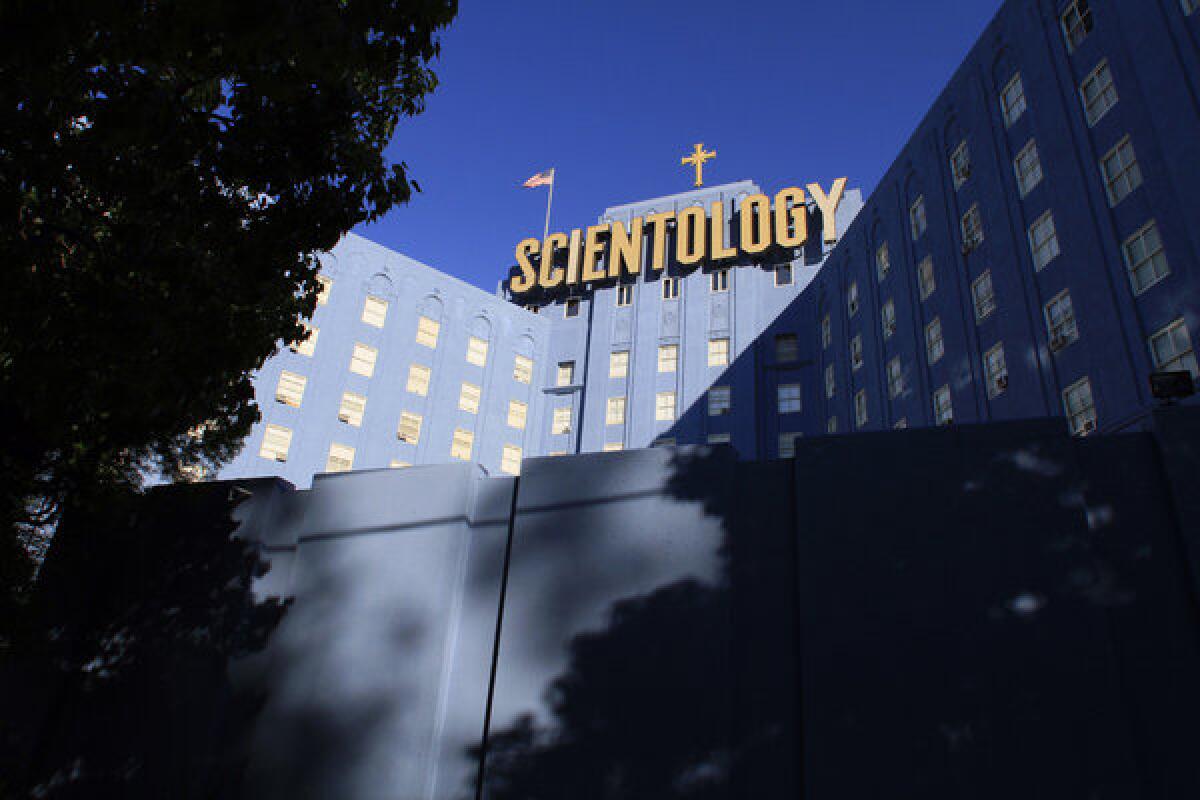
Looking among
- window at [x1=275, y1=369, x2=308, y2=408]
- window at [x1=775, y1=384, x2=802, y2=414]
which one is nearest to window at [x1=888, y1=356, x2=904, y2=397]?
window at [x1=775, y1=384, x2=802, y2=414]

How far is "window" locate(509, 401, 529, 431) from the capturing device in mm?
40062

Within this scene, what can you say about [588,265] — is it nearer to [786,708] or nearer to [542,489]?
[542,489]

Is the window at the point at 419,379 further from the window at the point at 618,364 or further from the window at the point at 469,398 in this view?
the window at the point at 618,364

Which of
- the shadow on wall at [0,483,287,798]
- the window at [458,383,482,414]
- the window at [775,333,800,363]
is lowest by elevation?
the shadow on wall at [0,483,287,798]

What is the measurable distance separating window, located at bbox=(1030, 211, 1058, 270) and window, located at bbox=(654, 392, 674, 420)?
21.2 metres

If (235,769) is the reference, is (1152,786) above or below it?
above

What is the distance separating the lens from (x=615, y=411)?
133 ft

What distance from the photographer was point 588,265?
44.3 metres

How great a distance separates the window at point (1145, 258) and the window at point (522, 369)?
29.5m

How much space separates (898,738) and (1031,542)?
3158 mm

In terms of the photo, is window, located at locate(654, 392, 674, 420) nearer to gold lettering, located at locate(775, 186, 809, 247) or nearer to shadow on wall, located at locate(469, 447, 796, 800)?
gold lettering, located at locate(775, 186, 809, 247)

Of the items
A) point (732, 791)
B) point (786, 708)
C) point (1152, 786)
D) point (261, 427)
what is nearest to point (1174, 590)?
point (1152, 786)

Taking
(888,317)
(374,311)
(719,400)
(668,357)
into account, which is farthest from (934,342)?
(374,311)

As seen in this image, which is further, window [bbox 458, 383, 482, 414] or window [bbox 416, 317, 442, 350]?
window [bbox 458, 383, 482, 414]
